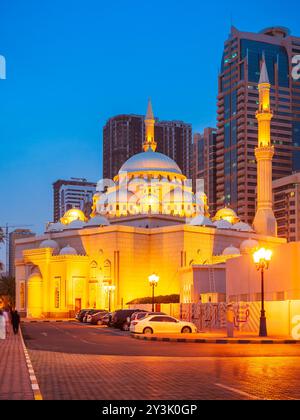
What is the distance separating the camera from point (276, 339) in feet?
87.8

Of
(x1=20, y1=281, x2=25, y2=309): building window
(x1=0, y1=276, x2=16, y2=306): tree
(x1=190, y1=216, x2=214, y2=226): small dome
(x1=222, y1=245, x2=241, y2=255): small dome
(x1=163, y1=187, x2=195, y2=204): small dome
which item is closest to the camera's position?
(x1=222, y1=245, x2=241, y2=255): small dome

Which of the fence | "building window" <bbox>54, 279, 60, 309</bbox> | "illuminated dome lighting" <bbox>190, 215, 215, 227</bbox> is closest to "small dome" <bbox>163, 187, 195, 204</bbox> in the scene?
"illuminated dome lighting" <bbox>190, 215, 215, 227</bbox>

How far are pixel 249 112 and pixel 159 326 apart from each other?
99.9 meters

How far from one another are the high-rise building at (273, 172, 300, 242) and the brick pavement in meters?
96.1

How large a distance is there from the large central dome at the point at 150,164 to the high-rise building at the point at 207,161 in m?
58.4

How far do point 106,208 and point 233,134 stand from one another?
57.3 metres

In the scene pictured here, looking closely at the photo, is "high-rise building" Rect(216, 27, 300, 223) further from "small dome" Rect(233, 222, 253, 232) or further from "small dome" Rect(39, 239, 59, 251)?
"small dome" Rect(39, 239, 59, 251)

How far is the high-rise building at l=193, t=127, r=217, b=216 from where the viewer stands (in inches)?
5787

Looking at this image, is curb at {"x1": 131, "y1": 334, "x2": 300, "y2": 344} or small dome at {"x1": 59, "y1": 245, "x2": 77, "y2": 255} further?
small dome at {"x1": 59, "y1": 245, "x2": 77, "y2": 255}

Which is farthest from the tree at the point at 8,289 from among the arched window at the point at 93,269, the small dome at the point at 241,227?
the small dome at the point at 241,227

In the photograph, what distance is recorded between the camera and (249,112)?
128m

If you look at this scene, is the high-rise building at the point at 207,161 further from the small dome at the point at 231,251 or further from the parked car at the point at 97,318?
the parked car at the point at 97,318

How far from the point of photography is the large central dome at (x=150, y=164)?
82500 millimetres
